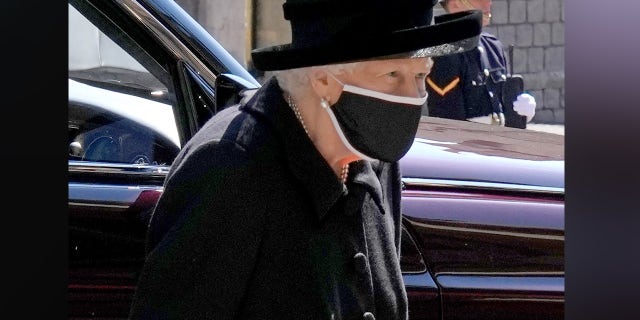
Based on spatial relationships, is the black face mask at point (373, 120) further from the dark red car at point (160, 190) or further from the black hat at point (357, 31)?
the dark red car at point (160, 190)

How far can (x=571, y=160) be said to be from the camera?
1.95m

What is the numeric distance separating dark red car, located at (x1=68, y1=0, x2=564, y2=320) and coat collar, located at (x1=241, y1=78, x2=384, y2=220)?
2.02 feet

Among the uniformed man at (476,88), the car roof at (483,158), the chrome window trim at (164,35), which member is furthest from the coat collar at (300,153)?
the uniformed man at (476,88)

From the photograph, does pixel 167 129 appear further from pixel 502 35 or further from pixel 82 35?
pixel 502 35

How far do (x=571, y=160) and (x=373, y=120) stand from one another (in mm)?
343

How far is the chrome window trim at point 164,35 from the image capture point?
2680mm

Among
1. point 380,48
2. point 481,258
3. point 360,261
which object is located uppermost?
point 380,48

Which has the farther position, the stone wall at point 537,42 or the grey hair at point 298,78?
the stone wall at point 537,42

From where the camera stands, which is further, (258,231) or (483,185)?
(483,185)

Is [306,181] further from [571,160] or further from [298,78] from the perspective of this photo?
[571,160]

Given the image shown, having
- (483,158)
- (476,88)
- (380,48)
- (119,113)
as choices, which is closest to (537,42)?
(476,88)

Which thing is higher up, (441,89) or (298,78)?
(298,78)

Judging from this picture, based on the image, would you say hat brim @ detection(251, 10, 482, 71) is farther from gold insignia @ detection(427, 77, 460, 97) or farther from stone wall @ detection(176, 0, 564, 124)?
stone wall @ detection(176, 0, 564, 124)

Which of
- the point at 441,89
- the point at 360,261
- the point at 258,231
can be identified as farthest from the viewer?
the point at 441,89
